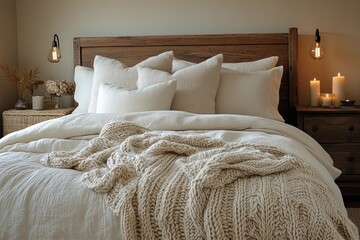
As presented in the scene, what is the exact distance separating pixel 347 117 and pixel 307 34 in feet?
2.46

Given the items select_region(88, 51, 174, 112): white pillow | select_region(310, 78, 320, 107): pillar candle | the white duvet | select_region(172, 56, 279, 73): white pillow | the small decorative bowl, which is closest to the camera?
the white duvet

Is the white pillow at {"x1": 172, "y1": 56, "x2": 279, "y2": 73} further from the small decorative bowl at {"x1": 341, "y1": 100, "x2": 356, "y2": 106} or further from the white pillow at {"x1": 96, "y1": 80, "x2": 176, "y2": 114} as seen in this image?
the small decorative bowl at {"x1": 341, "y1": 100, "x2": 356, "y2": 106}

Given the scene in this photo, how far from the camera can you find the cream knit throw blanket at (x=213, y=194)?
5.72ft

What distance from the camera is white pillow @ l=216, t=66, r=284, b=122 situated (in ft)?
12.0

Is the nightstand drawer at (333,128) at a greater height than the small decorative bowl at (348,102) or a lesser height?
lesser

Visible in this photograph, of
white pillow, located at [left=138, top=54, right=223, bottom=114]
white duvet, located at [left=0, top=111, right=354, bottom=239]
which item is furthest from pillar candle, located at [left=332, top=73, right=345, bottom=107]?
white duvet, located at [left=0, top=111, right=354, bottom=239]

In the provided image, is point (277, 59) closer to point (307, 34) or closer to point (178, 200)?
point (307, 34)

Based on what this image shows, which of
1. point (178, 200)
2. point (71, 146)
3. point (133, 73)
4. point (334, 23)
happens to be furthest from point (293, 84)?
point (178, 200)

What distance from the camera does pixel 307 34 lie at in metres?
4.35

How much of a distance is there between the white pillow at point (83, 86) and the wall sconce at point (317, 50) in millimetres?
1612

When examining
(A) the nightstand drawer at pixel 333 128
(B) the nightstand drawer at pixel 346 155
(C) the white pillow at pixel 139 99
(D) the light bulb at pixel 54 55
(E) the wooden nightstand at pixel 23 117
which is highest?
(D) the light bulb at pixel 54 55

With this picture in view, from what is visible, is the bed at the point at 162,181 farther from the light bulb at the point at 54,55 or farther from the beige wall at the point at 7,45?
the beige wall at the point at 7,45

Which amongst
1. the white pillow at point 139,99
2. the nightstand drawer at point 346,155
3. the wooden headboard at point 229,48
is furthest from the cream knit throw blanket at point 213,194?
the wooden headboard at point 229,48

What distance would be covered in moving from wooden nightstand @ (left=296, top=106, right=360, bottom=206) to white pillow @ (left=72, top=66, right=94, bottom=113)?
1480 millimetres
